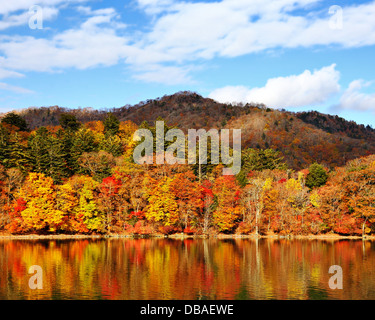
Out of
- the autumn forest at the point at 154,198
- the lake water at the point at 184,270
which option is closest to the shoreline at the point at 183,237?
the autumn forest at the point at 154,198

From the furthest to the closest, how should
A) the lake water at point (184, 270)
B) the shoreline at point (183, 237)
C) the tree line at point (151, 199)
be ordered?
the tree line at point (151, 199)
the shoreline at point (183, 237)
the lake water at point (184, 270)

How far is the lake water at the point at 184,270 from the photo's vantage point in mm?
29406

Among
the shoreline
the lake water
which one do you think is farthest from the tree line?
the lake water

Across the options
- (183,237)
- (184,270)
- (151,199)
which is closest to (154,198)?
(151,199)

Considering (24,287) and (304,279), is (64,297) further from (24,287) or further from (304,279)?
(304,279)

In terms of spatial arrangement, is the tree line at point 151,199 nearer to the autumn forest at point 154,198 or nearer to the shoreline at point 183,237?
the autumn forest at point 154,198

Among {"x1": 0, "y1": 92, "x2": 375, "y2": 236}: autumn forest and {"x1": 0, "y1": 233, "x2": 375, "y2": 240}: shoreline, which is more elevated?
{"x1": 0, "y1": 92, "x2": 375, "y2": 236}: autumn forest

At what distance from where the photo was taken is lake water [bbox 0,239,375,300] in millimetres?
29406

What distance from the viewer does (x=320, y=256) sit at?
153ft

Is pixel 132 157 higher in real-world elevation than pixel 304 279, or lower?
higher

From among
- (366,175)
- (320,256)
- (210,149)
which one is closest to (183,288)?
(320,256)

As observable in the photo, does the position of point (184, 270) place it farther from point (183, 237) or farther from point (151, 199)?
point (151, 199)

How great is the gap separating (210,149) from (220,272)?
50474 millimetres

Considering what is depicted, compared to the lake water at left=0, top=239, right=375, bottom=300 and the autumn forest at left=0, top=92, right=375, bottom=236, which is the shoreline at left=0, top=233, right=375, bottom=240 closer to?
the autumn forest at left=0, top=92, right=375, bottom=236
